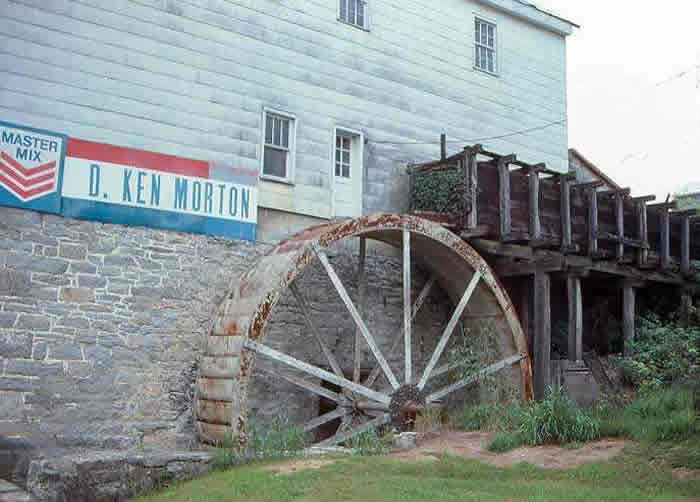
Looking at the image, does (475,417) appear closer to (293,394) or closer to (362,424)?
(362,424)

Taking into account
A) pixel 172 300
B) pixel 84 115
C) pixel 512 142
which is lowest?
pixel 172 300

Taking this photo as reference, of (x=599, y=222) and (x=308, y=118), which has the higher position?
(x=308, y=118)

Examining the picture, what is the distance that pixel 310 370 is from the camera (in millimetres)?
9750

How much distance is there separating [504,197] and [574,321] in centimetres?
263

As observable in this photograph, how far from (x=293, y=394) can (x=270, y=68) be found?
4827mm

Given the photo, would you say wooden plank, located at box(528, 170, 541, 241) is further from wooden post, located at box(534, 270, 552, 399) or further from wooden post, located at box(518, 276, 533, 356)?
wooden post, located at box(518, 276, 533, 356)

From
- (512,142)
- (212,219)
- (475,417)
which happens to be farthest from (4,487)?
(512,142)

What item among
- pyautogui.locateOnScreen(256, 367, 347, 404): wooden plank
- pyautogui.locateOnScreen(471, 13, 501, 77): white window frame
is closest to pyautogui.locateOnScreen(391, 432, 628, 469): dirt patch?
pyautogui.locateOnScreen(256, 367, 347, 404): wooden plank

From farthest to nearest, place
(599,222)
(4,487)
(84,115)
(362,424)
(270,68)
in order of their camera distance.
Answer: (599,222), (270,68), (362,424), (84,115), (4,487)

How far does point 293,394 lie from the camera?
442 inches

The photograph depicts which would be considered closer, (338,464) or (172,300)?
(338,464)

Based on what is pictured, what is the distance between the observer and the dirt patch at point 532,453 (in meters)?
7.64

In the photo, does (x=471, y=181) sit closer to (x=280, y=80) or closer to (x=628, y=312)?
(x=280, y=80)

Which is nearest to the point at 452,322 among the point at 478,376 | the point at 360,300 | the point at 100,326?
the point at 478,376
